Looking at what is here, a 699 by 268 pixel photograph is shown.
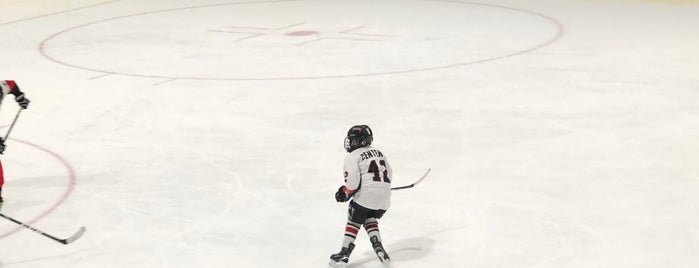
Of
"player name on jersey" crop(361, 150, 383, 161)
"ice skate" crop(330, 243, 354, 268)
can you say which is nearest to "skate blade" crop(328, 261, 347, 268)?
"ice skate" crop(330, 243, 354, 268)

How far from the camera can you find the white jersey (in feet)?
17.2

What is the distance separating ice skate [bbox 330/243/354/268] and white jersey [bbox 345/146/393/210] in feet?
0.89

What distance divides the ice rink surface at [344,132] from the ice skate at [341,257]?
0.34 feet

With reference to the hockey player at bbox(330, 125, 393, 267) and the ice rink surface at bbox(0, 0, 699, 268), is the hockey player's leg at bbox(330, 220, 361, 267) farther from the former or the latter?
the ice rink surface at bbox(0, 0, 699, 268)

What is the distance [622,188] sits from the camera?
677cm

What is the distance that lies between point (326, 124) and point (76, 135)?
79.9 inches

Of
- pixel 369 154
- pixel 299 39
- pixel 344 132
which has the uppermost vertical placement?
pixel 369 154

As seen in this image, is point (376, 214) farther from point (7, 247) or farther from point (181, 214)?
point (7, 247)

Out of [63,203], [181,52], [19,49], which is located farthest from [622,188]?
[19,49]

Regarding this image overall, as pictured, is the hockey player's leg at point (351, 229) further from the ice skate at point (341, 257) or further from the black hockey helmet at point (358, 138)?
the black hockey helmet at point (358, 138)

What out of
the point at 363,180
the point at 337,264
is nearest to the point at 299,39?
the point at 337,264

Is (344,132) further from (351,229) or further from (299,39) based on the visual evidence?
(299,39)

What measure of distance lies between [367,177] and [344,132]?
315cm

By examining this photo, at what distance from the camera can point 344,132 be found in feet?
27.6
